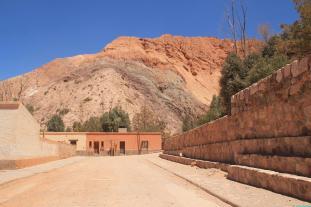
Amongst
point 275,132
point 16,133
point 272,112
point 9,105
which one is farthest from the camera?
point 16,133

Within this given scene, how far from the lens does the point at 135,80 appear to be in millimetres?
96000

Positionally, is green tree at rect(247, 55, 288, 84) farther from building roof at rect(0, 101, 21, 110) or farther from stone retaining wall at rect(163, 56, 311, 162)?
building roof at rect(0, 101, 21, 110)

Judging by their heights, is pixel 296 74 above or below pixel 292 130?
above

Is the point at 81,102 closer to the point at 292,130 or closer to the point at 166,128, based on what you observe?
the point at 166,128

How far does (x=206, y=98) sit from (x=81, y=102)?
43431mm

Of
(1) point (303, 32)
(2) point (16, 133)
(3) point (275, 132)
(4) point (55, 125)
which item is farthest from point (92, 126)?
(3) point (275, 132)

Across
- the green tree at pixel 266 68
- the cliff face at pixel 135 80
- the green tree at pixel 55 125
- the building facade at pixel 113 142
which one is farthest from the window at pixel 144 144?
the green tree at pixel 266 68

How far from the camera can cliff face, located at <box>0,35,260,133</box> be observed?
283 ft

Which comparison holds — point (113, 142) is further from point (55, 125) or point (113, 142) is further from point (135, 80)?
point (135, 80)

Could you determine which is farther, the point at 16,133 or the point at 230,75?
the point at 230,75

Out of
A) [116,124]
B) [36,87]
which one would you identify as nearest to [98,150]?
[116,124]

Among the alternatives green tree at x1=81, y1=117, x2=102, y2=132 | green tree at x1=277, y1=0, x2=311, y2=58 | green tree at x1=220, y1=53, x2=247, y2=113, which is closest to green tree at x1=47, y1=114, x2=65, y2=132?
green tree at x1=81, y1=117, x2=102, y2=132

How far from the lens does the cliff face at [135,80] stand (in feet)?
283

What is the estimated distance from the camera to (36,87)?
10662 cm
